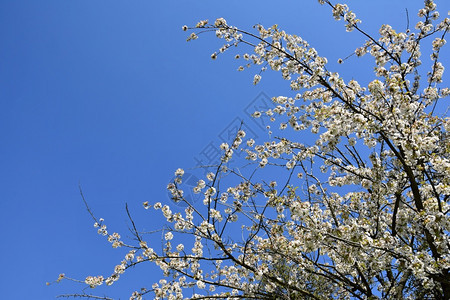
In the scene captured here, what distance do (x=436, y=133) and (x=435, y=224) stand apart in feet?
8.02

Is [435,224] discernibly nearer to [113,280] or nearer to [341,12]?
[341,12]

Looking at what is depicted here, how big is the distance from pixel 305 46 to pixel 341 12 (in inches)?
39.3

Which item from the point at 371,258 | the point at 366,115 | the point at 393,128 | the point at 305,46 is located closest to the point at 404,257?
the point at 371,258

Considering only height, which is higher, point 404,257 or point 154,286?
point 154,286

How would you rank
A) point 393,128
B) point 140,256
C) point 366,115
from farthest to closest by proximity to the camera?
point 140,256, point 366,115, point 393,128

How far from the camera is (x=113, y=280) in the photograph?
552cm

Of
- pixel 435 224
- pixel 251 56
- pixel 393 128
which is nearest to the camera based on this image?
pixel 435 224

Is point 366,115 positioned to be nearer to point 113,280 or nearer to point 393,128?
point 393,128

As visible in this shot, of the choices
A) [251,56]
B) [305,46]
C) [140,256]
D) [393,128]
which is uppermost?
[251,56]

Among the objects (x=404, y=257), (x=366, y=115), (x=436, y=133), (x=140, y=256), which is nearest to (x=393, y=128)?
(x=366, y=115)

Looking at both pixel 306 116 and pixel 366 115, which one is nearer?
pixel 366 115

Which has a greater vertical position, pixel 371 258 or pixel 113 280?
pixel 113 280

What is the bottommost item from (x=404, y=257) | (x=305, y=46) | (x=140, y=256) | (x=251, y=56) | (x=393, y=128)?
(x=404, y=257)

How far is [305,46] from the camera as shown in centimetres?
540
